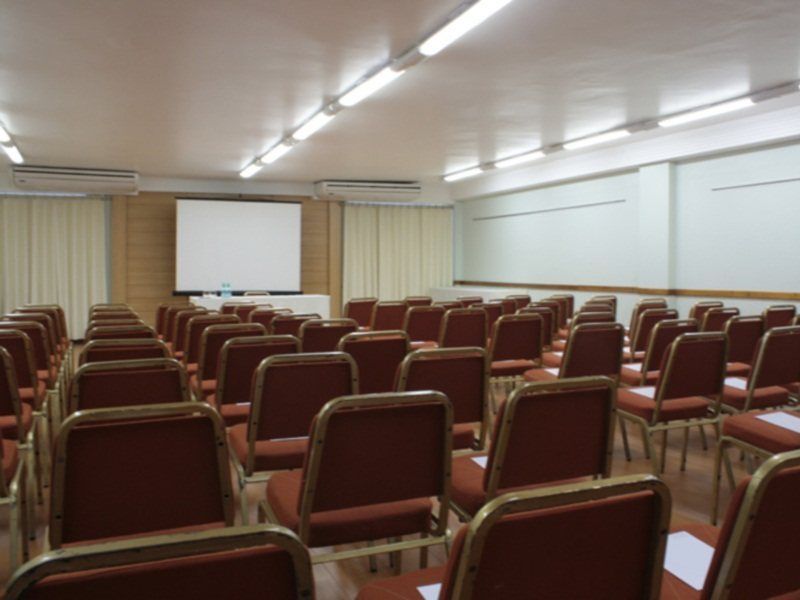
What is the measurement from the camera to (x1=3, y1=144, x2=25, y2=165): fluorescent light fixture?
9.94 m

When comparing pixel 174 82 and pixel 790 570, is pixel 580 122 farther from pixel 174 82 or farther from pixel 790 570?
pixel 790 570

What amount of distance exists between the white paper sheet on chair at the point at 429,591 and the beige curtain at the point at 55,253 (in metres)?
13.0

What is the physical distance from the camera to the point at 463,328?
17.9ft

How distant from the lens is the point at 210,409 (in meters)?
1.86

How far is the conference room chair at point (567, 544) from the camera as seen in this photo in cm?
117

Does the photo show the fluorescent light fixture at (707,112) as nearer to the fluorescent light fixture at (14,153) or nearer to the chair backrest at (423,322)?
the chair backrest at (423,322)

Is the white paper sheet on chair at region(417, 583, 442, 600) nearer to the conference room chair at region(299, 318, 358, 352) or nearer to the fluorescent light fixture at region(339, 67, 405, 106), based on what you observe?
the conference room chair at region(299, 318, 358, 352)

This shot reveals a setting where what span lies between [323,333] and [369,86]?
2927mm

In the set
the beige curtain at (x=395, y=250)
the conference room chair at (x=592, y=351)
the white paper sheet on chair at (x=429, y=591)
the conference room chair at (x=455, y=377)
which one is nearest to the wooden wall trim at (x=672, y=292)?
the beige curtain at (x=395, y=250)

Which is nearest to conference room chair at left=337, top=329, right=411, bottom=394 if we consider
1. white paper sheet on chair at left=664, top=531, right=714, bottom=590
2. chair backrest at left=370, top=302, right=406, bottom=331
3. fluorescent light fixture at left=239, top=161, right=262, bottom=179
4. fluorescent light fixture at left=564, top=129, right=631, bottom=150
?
white paper sheet on chair at left=664, top=531, right=714, bottom=590

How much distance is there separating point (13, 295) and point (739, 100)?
12.3 meters

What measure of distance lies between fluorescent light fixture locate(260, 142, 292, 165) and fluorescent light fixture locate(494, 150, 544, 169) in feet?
12.4

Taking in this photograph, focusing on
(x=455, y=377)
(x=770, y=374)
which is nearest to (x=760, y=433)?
(x=770, y=374)

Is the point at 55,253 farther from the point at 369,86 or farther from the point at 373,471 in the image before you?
the point at 373,471
